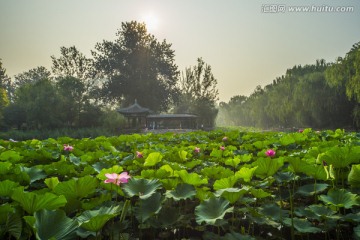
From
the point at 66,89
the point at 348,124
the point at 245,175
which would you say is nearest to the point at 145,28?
the point at 66,89

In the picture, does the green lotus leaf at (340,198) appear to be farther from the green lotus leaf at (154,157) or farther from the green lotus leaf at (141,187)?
the green lotus leaf at (154,157)

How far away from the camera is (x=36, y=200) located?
1.16 meters

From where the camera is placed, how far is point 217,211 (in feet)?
4.41

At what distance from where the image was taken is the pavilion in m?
31.5

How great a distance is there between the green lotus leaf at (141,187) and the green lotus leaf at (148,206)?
34 mm

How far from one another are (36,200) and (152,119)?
1352 inches

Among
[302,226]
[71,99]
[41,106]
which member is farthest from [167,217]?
[71,99]

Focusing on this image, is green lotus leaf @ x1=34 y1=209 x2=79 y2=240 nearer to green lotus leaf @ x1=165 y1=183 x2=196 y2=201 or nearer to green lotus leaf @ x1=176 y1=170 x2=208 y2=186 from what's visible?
green lotus leaf @ x1=165 y1=183 x2=196 y2=201

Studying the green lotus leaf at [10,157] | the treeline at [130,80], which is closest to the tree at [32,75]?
the treeline at [130,80]

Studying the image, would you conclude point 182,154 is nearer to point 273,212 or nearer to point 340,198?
point 273,212

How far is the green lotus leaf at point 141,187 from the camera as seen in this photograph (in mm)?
1541

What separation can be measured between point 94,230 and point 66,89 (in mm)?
32767

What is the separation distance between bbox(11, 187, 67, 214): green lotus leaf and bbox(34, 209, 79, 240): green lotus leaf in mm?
53

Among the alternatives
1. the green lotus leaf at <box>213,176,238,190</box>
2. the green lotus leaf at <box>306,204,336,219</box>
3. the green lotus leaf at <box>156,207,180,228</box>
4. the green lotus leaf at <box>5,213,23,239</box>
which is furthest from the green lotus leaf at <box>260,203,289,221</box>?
the green lotus leaf at <box>5,213,23,239</box>
